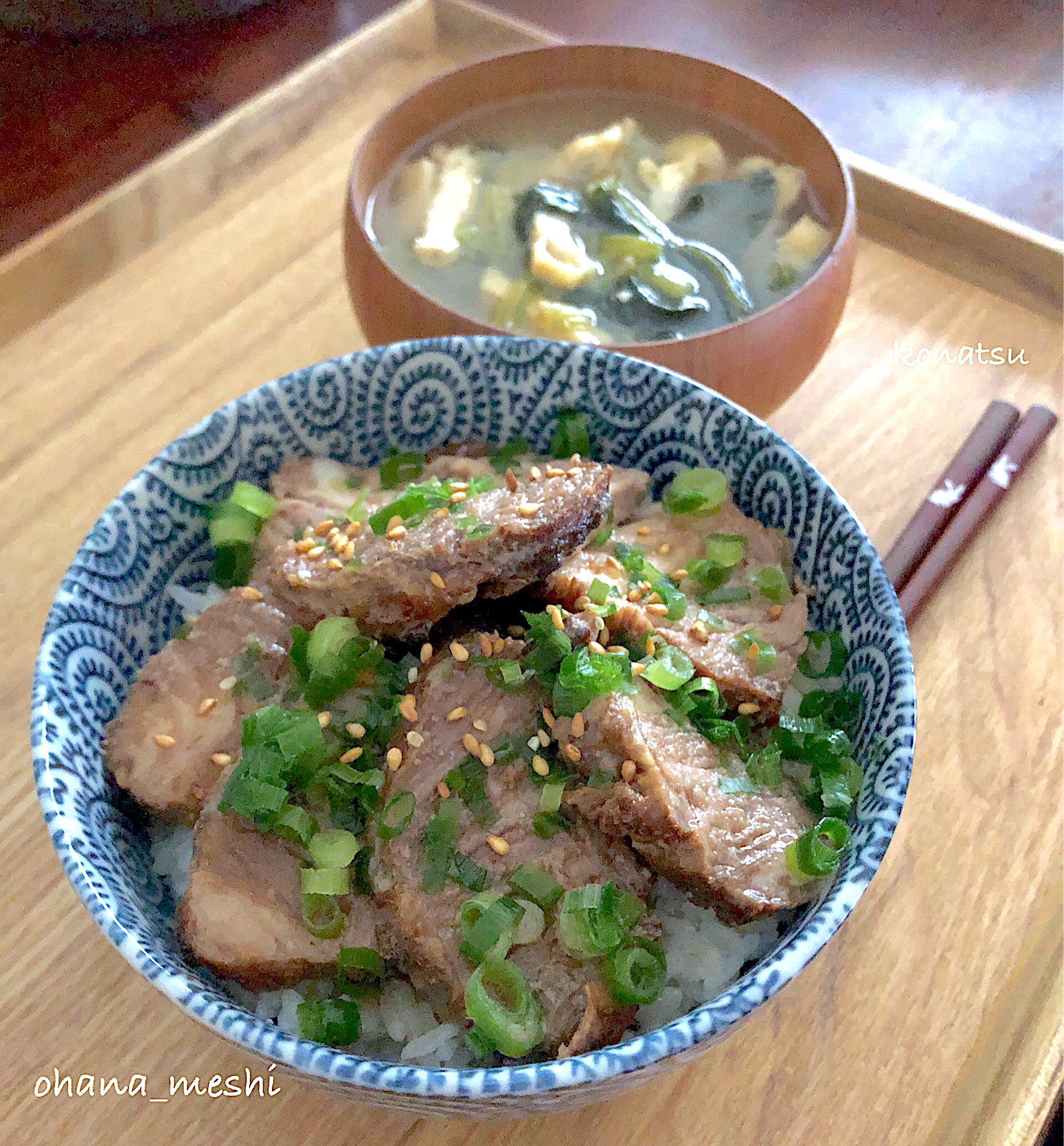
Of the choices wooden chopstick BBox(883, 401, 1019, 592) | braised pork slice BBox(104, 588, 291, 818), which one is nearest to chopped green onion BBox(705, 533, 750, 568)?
wooden chopstick BBox(883, 401, 1019, 592)

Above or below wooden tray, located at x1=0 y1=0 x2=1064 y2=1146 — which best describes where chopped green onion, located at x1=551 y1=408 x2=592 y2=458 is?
above

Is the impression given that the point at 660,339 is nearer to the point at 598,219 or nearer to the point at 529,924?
the point at 598,219

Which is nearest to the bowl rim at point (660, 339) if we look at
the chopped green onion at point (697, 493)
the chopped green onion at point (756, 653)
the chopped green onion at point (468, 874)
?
the chopped green onion at point (697, 493)

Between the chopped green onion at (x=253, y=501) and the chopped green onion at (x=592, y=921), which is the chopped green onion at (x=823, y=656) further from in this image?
the chopped green onion at (x=253, y=501)

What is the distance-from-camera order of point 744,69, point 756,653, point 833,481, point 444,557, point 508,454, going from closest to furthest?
point 444,557 → point 756,653 → point 508,454 → point 833,481 → point 744,69

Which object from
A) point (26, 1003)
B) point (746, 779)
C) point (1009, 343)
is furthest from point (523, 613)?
point (1009, 343)

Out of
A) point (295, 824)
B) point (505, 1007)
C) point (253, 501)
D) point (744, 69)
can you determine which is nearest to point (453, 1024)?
point (505, 1007)

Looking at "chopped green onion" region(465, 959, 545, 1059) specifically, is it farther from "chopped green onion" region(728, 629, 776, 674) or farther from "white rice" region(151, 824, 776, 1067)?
"chopped green onion" region(728, 629, 776, 674)
